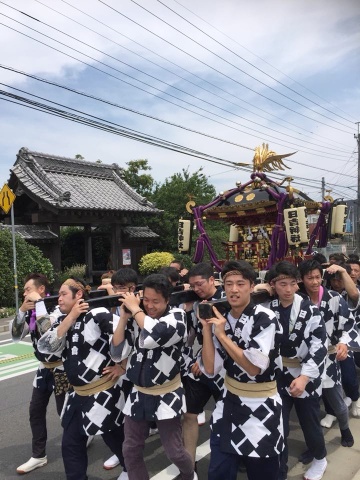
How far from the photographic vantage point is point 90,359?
2.83 metres

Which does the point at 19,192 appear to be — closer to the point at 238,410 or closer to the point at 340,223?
the point at 340,223

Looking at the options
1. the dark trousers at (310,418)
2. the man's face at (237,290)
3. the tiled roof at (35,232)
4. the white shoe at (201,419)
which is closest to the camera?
the man's face at (237,290)

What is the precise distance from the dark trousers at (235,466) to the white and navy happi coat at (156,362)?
1.19 ft

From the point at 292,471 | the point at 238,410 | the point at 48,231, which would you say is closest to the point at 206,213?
the point at 292,471

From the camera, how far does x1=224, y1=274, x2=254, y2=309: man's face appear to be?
7.73 feet

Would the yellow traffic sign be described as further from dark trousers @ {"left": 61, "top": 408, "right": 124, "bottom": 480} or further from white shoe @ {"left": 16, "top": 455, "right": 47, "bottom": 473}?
dark trousers @ {"left": 61, "top": 408, "right": 124, "bottom": 480}

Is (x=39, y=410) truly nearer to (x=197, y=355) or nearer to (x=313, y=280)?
(x=197, y=355)

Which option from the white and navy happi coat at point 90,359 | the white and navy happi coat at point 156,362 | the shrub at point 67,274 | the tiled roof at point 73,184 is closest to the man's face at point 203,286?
the white and navy happi coat at point 156,362

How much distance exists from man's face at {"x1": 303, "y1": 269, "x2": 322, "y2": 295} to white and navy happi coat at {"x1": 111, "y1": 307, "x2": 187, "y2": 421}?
1.24m

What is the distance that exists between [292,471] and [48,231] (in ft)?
42.3

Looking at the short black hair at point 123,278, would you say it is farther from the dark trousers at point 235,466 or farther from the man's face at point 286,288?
the dark trousers at point 235,466

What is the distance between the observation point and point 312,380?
2941 millimetres

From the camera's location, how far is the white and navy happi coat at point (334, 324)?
137 inches

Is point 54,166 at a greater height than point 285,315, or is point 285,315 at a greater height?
point 54,166
